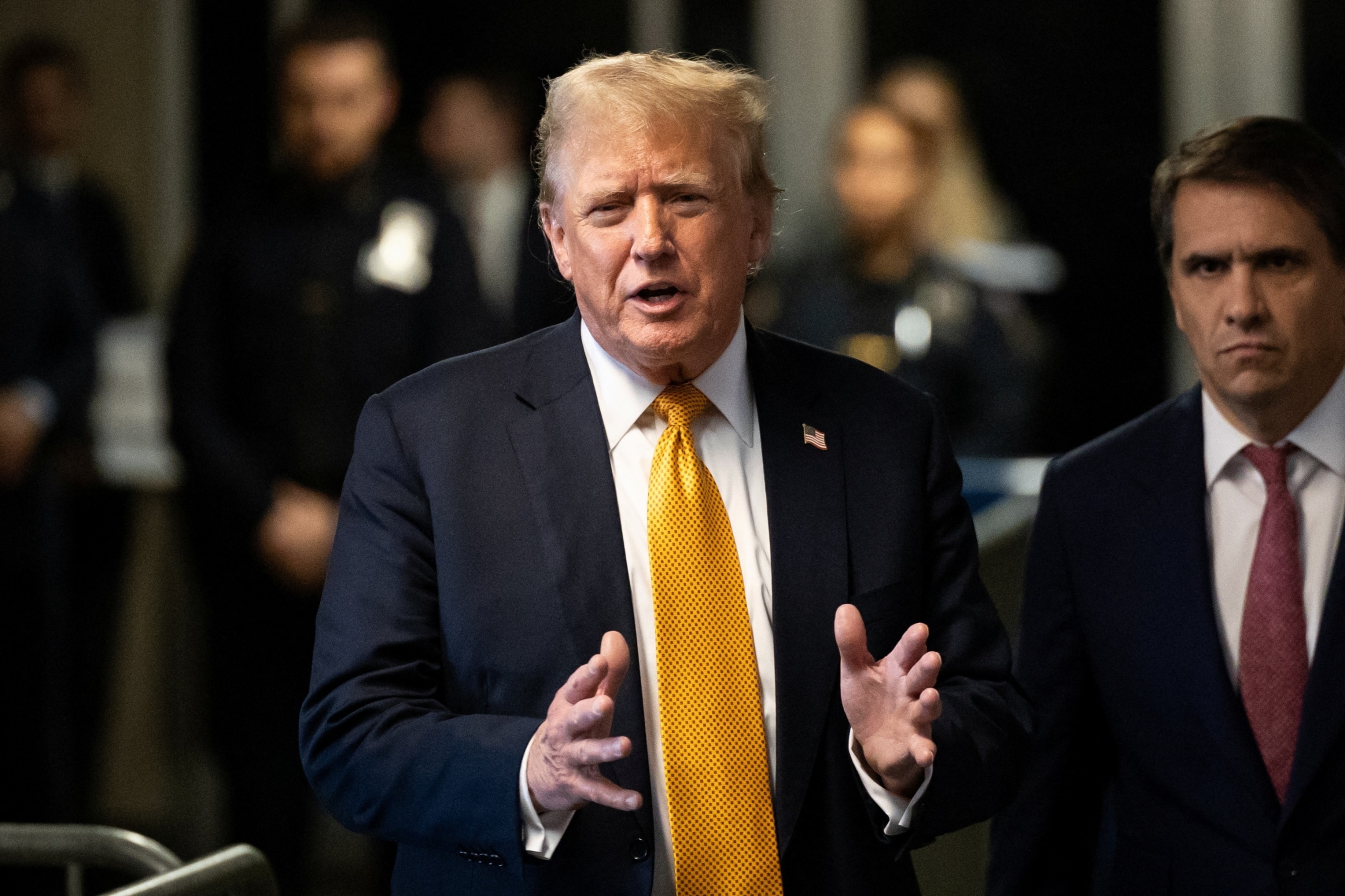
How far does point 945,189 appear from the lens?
513 cm

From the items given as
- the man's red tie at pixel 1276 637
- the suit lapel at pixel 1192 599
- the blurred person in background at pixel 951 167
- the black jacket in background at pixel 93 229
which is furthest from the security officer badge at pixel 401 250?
the man's red tie at pixel 1276 637

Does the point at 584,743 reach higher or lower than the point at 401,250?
lower

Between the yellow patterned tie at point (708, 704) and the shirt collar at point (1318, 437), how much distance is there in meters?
0.61

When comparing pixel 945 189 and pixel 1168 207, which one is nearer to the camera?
pixel 1168 207

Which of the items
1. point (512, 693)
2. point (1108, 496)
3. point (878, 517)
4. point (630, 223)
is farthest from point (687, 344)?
point (1108, 496)

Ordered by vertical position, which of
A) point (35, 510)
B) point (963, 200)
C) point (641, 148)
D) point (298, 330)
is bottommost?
point (35, 510)

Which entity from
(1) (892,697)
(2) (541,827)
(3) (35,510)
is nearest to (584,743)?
(2) (541,827)

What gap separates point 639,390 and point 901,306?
2126 millimetres

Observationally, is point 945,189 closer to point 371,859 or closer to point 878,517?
point 371,859

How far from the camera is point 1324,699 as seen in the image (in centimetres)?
178

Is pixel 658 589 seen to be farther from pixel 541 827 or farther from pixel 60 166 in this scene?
pixel 60 166

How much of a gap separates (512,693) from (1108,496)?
759 mm

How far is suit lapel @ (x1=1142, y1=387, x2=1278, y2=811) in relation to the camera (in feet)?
5.90

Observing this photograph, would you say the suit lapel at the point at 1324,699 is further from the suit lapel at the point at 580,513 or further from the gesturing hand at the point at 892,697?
the suit lapel at the point at 580,513
